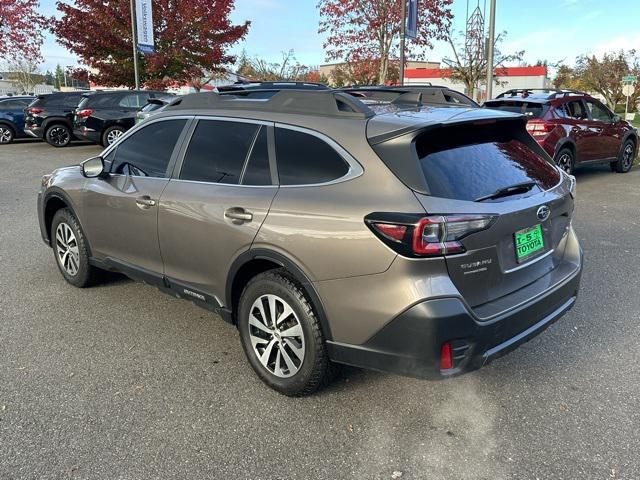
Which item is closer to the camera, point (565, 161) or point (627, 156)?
point (565, 161)

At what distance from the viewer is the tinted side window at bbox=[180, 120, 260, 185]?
3482 mm

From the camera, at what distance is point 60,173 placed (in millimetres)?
5070

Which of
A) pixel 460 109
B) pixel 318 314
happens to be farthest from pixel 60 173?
pixel 460 109

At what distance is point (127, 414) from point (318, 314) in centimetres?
122

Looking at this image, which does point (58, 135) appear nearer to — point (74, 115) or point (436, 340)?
point (74, 115)

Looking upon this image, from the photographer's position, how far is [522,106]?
1001cm

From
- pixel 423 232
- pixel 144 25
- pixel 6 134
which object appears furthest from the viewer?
pixel 6 134

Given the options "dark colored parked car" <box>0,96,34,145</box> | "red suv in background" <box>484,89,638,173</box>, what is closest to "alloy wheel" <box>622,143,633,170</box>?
"red suv in background" <box>484,89,638,173</box>

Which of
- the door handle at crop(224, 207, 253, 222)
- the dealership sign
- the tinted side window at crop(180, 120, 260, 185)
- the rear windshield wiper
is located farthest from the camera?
the dealership sign

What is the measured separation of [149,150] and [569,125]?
8.39m

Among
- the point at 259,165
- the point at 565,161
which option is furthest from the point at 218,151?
the point at 565,161

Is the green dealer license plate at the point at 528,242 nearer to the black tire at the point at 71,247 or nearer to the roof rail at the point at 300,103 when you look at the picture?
the roof rail at the point at 300,103

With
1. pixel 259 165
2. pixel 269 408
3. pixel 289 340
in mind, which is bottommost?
pixel 269 408

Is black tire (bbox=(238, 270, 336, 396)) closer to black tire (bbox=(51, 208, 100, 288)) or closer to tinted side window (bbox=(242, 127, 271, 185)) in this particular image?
tinted side window (bbox=(242, 127, 271, 185))
